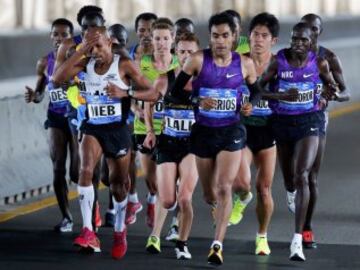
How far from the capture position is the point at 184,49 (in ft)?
50.1

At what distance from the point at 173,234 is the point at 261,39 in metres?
1.94

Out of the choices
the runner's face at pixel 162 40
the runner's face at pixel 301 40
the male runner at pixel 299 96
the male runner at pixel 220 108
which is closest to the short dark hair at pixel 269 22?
the male runner at pixel 299 96

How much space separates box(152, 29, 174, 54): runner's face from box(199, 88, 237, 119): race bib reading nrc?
1.31 m

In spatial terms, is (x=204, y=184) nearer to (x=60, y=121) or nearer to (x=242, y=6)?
(x=60, y=121)

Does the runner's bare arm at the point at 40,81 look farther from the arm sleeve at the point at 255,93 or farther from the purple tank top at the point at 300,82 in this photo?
the arm sleeve at the point at 255,93

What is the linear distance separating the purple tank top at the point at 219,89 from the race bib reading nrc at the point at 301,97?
3.46ft

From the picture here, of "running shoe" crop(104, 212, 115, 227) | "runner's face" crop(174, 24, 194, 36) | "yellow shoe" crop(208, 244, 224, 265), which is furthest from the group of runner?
"runner's face" crop(174, 24, 194, 36)

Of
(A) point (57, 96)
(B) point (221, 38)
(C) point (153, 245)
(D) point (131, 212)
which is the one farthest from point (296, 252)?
(A) point (57, 96)

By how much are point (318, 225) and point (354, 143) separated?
27.9ft

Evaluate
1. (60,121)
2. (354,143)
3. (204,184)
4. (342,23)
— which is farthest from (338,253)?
(342,23)

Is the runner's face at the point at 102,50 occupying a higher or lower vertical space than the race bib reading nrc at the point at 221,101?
higher

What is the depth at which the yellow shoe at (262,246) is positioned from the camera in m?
15.1

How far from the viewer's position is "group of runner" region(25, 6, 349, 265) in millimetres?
14523

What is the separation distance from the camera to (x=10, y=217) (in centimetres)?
1727
